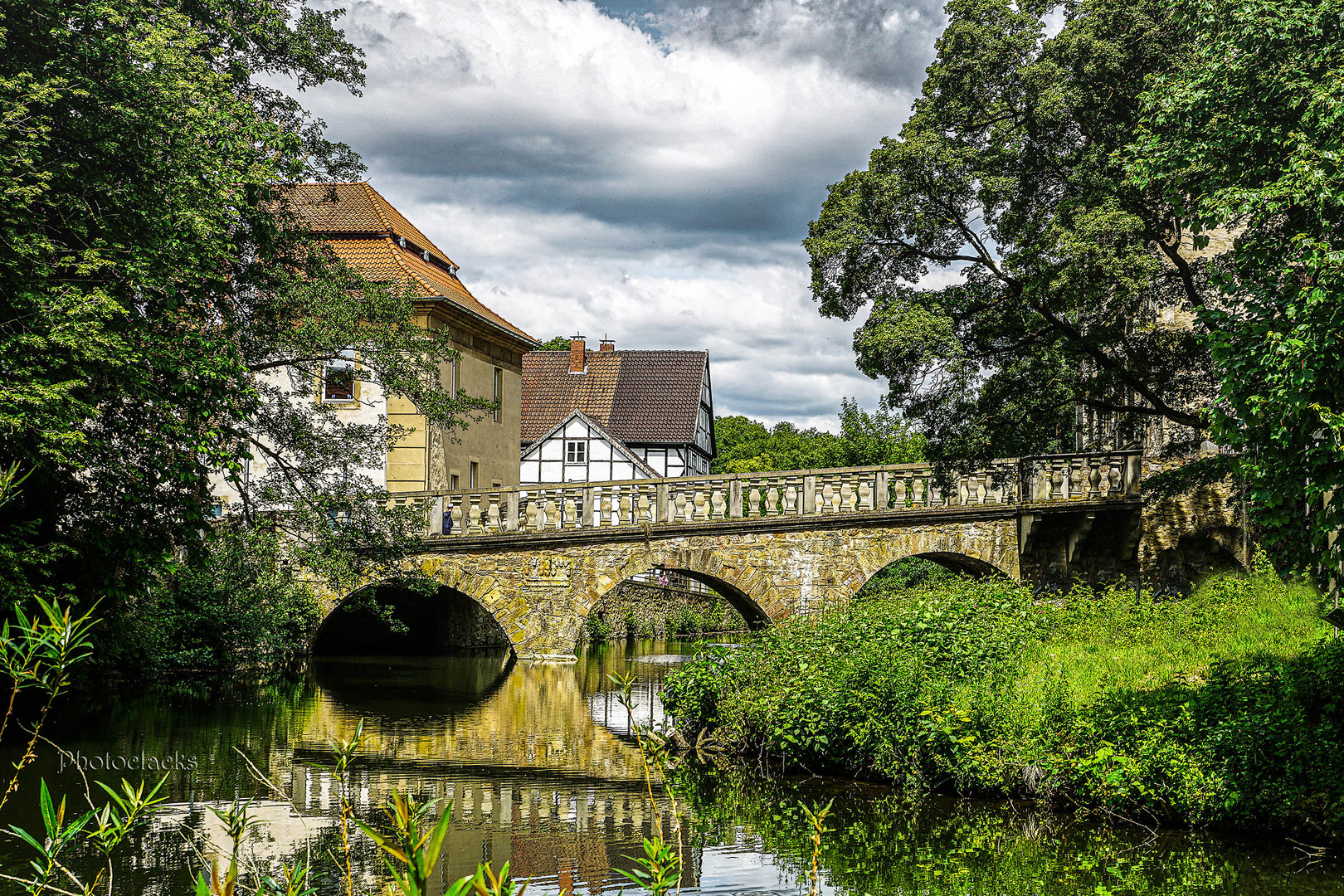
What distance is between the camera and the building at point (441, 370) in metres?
24.7

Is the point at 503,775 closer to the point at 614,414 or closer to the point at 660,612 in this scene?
the point at 660,612

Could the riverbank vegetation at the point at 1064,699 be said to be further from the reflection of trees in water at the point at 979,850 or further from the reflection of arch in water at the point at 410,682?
the reflection of arch in water at the point at 410,682

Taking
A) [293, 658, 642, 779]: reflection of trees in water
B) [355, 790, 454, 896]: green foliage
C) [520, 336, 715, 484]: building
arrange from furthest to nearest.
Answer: [520, 336, 715, 484]: building
[293, 658, 642, 779]: reflection of trees in water
[355, 790, 454, 896]: green foliage

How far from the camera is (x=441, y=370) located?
25906 mm

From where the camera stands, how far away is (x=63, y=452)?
9656mm

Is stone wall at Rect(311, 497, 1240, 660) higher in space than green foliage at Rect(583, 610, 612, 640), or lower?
higher

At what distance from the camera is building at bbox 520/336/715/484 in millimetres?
36344

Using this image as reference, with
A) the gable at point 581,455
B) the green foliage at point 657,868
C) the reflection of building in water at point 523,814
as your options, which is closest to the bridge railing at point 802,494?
the reflection of building in water at point 523,814

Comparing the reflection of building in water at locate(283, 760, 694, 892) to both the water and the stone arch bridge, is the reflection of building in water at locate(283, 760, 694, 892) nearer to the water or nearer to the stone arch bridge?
the water

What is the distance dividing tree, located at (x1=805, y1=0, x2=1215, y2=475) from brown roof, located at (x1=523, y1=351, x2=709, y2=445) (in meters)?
20.7

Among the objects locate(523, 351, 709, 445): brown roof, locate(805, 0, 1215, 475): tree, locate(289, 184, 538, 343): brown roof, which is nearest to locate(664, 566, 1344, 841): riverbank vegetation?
locate(805, 0, 1215, 475): tree

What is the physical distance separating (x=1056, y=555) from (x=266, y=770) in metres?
15.5

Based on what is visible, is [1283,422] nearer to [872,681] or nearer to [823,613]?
[872,681]

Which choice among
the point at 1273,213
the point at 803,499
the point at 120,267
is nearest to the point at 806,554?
the point at 803,499
